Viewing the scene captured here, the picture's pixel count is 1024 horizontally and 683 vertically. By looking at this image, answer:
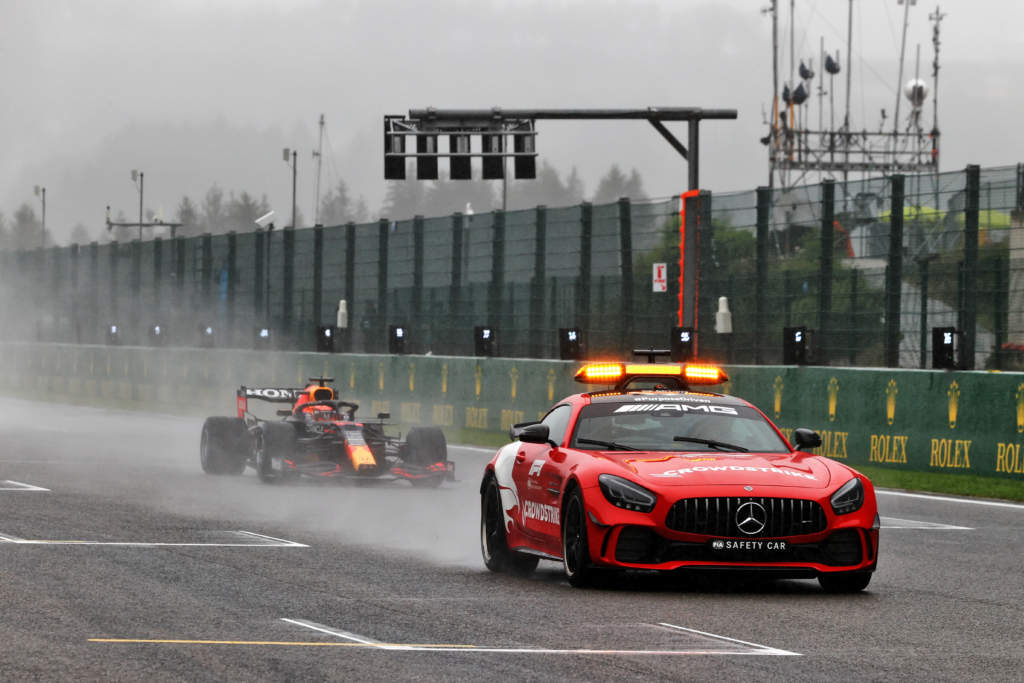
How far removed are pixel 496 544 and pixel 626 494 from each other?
194 centimetres

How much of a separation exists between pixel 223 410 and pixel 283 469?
71.3 ft

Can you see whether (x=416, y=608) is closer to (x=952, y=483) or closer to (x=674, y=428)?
(x=674, y=428)

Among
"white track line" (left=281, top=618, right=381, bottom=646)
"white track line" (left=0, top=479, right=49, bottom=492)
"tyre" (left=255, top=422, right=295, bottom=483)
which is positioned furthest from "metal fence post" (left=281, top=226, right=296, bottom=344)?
"white track line" (left=281, top=618, right=381, bottom=646)

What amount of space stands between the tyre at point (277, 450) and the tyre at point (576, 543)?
30.7 ft

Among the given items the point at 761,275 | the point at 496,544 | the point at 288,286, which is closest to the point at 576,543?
the point at 496,544

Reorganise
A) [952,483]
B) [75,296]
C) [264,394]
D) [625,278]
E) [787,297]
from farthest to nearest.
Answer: [75,296] < [625,278] < [787,297] < [264,394] < [952,483]

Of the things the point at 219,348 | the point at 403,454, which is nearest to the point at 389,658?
the point at 403,454

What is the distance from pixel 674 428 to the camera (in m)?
12.3

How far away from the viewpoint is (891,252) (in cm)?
2494

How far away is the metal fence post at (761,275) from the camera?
27.7m

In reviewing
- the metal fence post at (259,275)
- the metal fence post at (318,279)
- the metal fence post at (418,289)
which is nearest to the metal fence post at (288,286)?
the metal fence post at (318,279)

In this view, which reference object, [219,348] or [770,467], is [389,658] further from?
[219,348]

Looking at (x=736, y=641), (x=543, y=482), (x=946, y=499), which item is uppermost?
(x=543, y=482)

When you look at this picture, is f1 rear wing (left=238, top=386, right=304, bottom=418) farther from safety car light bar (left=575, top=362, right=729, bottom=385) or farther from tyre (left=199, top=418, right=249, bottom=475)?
safety car light bar (left=575, top=362, right=729, bottom=385)
